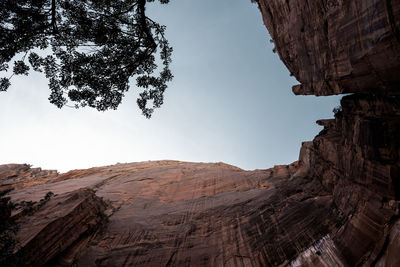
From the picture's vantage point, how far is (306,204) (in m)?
10.9

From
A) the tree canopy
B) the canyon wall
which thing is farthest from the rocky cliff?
the tree canopy

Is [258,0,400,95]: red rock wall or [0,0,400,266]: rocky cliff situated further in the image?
[0,0,400,266]: rocky cliff

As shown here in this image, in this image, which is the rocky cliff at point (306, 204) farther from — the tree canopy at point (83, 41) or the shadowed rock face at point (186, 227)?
the tree canopy at point (83, 41)

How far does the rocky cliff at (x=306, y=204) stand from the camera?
6.38 metres

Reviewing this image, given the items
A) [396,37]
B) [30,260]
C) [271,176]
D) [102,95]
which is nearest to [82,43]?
[102,95]

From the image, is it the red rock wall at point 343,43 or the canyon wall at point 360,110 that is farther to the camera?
the canyon wall at point 360,110

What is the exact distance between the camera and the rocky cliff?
6.38 meters

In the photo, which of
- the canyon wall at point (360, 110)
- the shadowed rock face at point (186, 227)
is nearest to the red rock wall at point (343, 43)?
the canyon wall at point (360, 110)

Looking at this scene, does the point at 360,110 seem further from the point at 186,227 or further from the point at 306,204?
the point at 186,227

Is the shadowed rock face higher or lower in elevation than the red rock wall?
lower

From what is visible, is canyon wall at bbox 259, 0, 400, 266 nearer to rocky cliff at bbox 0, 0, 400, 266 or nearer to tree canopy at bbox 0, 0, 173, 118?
rocky cliff at bbox 0, 0, 400, 266

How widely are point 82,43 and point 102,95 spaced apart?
3.75 meters

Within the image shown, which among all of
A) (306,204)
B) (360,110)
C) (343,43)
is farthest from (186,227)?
(343,43)

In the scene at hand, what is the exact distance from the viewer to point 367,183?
755 cm
